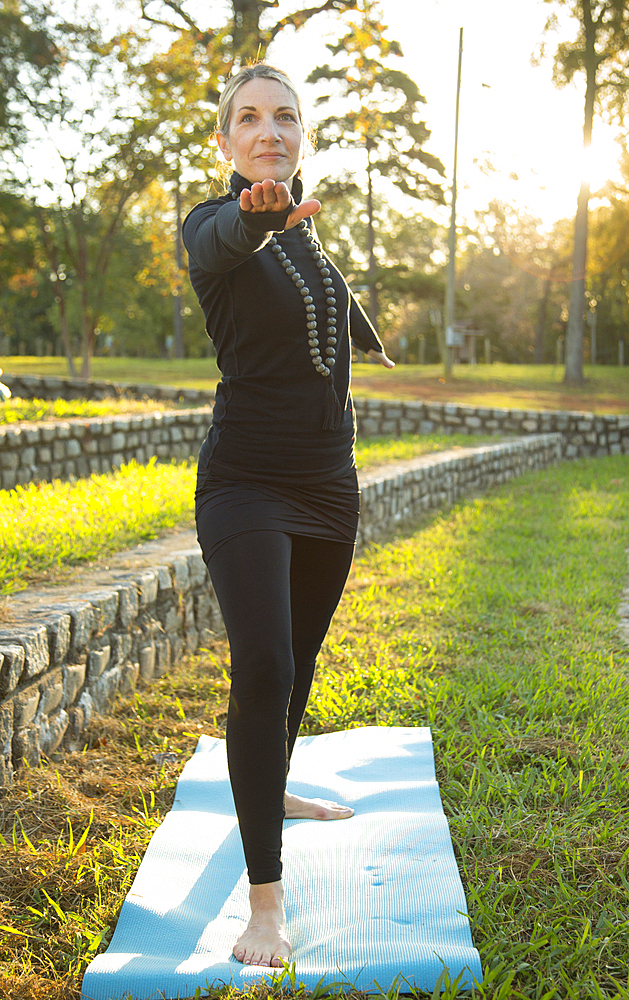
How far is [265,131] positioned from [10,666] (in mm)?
1761

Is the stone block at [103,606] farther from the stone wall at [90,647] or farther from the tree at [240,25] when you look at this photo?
the tree at [240,25]

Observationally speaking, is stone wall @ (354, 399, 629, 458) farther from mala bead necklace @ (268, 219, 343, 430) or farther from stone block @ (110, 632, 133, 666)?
mala bead necklace @ (268, 219, 343, 430)

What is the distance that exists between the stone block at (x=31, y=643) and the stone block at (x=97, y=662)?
302 millimetres

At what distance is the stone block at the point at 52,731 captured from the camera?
2785mm

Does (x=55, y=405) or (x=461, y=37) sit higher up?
(x=461, y=37)

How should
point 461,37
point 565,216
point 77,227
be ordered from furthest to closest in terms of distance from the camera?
point 565,216 → point 461,37 → point 77,227

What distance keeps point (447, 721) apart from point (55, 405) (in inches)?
287

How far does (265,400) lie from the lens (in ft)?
6.16

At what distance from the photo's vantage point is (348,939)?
6.16 ft

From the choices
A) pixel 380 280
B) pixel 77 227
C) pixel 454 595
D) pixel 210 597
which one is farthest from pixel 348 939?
pixel 380 280

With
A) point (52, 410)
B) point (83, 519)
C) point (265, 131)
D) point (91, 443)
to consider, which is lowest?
point (83, 519)

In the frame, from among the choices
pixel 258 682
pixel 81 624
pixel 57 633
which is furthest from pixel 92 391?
pixel 258 682

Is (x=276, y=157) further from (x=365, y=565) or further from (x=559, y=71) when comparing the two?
(x=559, y=71)

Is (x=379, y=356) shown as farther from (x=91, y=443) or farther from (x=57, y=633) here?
(x=91, y=443)
